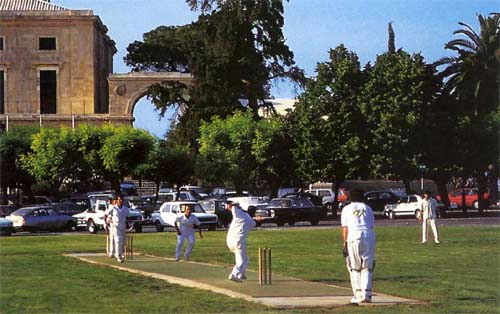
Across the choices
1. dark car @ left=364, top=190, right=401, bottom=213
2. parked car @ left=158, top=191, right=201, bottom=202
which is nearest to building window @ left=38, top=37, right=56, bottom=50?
parked car @ left=158, top=191, right=201, bottom=202

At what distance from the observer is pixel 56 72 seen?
110 metres

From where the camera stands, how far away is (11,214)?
6125 centimetres

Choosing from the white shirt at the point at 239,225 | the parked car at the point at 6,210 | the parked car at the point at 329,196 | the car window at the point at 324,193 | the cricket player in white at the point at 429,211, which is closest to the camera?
the white shirt at the point at 239,225

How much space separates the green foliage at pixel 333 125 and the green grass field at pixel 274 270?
23.8 metres

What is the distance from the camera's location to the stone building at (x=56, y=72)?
108 m

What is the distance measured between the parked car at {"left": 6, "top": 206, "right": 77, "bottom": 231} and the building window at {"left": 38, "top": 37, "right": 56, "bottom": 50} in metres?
48.4

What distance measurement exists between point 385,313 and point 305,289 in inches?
187

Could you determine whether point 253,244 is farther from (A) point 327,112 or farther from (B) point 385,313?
(A) point 327,112

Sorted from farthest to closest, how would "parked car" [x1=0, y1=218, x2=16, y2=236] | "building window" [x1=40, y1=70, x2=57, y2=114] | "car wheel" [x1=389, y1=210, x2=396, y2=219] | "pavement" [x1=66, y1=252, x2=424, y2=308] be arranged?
"building window" [x1=40, y1=70, x2=57, y2=114]
"car wheel" [x1=389, y1=210, x2=396, y2=219]
"parked car" [x1=0, y1=218, x2=16, y2=236]
"pavement" [x1=66, y1=252, x2=424, y2=308]

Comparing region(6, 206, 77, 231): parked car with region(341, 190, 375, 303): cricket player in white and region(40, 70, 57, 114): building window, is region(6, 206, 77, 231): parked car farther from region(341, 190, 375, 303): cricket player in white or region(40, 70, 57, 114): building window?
region(40, 70, 57, 114): building window

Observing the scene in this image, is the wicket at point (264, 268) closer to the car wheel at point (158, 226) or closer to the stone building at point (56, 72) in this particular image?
the car wheel at point (158, 226)

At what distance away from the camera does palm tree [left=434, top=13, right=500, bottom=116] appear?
73.6 meters

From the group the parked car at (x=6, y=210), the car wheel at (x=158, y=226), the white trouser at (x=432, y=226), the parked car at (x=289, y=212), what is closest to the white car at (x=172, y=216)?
the car wheel at (x=158, y=226)

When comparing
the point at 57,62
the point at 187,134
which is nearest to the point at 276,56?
the point at 187,134
